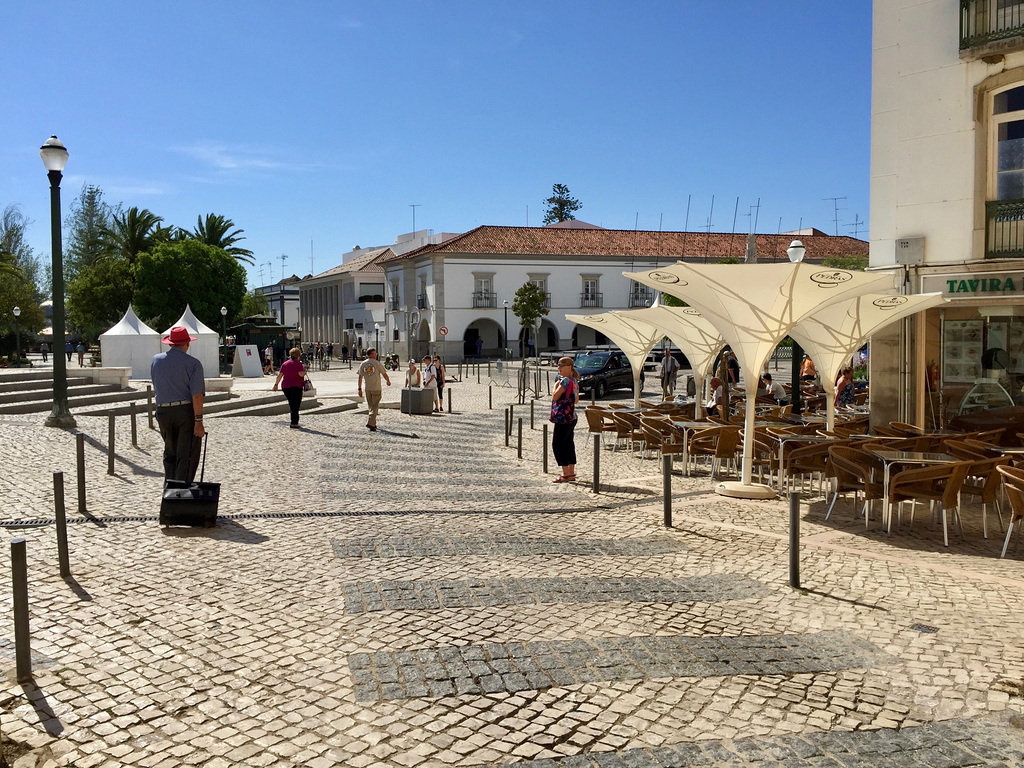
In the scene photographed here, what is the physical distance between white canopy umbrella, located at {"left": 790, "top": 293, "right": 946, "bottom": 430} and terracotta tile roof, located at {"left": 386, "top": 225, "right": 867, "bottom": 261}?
Result: 4629 cm

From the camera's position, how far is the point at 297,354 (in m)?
16.8

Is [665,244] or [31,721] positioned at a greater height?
[665,244]

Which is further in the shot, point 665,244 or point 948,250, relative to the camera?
point 665,244

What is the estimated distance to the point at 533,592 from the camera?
6.17 metres

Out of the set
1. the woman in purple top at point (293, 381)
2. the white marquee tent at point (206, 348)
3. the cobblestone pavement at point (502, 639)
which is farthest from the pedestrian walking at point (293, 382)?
the white marquee tent at point (206, 348)

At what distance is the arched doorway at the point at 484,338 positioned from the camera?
198 ft

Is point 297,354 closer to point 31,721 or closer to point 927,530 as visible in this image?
point 927,530

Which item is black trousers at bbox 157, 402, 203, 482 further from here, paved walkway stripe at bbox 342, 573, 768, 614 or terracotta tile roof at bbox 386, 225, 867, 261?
terracotta tile roof at bbox 386, 225, 867, 261

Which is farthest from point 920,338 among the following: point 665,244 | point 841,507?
point 665,244

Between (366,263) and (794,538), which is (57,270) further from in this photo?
(366,263)

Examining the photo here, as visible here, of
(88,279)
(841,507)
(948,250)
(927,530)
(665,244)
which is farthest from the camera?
(665,244)

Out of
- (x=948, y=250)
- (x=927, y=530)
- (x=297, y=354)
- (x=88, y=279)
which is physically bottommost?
(x=927, y=530)

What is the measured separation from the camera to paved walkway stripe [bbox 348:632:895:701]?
457 centimetres

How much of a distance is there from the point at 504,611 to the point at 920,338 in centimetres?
992
